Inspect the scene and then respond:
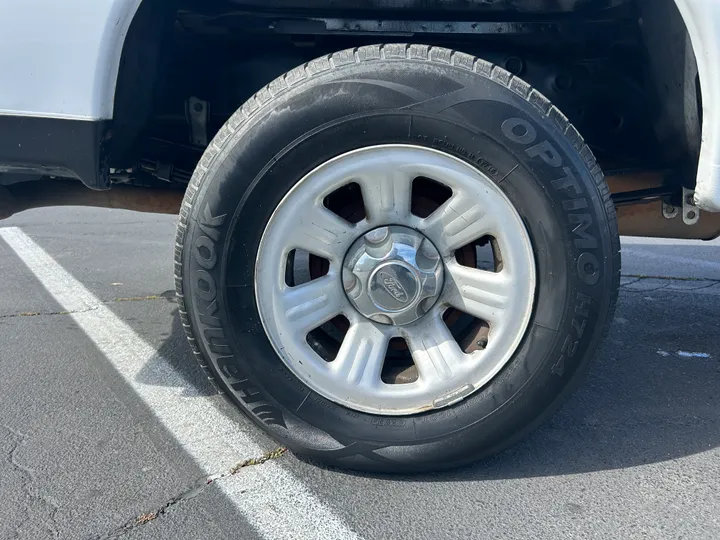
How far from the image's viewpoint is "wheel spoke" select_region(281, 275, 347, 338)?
188cm

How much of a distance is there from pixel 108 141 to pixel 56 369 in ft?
3.85

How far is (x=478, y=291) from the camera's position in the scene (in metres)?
1.85

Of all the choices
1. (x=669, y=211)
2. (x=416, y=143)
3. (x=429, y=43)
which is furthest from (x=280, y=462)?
(x=669, y=211)

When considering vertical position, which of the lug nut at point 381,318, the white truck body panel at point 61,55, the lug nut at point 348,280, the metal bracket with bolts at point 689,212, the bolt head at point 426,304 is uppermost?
the white truck body panel at point 61,55

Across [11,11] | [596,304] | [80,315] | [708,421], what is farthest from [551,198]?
[80,315]

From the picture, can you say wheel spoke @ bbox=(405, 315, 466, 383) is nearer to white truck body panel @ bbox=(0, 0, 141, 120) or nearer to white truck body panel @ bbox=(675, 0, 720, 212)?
white truck body panel @ bbox=(675, 0, 720, 212)

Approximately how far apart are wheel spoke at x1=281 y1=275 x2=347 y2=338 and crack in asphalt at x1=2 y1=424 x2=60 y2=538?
2.63 feet

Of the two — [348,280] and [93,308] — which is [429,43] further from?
[93,308]

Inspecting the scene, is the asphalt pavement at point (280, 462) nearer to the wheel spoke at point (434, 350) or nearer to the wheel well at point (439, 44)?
the wheel spoke at point (434, 350)

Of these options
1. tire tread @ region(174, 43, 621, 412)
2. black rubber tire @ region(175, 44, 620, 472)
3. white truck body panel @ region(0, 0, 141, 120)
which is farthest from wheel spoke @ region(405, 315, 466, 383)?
white truck body panel @ region(0, 0, 141, 120)

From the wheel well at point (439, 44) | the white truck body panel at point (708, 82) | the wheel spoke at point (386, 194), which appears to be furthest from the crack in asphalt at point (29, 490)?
the white truck body panel at point (708, 82)

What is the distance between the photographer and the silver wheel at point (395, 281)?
1798mm

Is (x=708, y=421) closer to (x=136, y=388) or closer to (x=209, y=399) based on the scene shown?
(x=209, y=399)

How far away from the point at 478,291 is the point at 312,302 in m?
0.48
